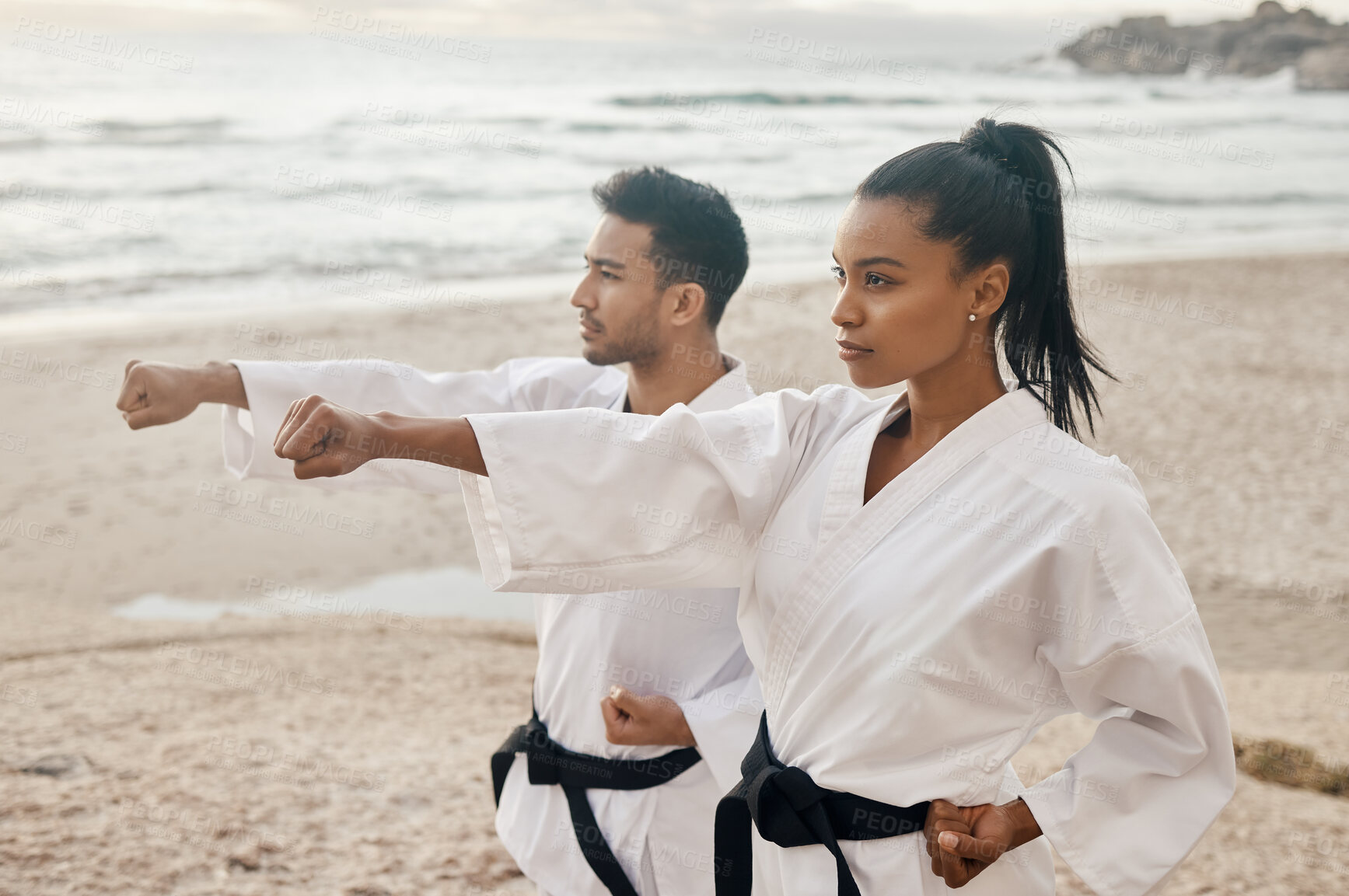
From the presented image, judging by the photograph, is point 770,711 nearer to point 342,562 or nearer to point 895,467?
point 895,467

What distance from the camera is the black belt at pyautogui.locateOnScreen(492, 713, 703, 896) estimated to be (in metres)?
1.99

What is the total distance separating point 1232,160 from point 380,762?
84.4ft

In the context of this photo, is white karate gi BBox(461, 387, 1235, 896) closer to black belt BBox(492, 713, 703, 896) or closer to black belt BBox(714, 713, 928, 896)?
black belt BBox(714, 713, 928, 896)

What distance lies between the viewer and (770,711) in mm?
1696

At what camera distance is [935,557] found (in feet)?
4.93

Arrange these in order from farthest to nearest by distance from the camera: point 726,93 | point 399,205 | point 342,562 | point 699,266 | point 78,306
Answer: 1. point 726,93
2. point 399,205
3. point 78,306
4. point 342,562
5. point 699,266

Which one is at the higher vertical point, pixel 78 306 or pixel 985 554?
pixel 985 554

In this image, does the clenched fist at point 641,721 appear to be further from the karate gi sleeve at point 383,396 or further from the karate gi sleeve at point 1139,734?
the karate gi sleeve at point 1139,734

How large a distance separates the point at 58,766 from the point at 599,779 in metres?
2.16

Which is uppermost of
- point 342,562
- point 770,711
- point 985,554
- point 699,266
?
point 699,266

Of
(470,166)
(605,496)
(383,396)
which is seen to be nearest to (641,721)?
(605,496)

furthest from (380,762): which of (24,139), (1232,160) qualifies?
(1232,160)

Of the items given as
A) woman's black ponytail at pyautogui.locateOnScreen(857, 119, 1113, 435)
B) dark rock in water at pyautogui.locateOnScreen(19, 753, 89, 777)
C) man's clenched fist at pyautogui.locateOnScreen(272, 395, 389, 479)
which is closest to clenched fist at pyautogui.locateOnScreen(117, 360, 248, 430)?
man's clenched fist at pyautogui.locateOnScreen(272, 395, 389, 479)

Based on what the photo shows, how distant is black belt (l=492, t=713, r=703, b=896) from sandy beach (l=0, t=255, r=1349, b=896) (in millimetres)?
1050
